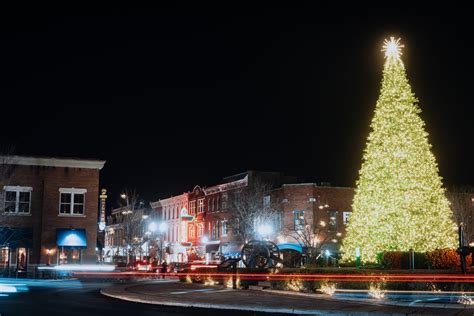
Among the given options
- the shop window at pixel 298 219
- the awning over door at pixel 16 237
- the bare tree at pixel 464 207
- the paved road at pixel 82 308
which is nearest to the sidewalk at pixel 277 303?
the paved road at pixel 82 308

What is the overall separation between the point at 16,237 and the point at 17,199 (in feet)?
10.1

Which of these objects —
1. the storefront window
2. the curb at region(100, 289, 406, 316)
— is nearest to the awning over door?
the storefront window

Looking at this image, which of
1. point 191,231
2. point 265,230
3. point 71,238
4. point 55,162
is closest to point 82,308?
point 71,238

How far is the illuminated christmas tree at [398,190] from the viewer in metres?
34.1

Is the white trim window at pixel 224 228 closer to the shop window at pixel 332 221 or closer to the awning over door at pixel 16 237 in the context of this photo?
the shop window at pixel 332 221

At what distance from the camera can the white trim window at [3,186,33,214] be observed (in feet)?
163

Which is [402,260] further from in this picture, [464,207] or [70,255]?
[464,207]

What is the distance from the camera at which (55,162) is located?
51.4 m

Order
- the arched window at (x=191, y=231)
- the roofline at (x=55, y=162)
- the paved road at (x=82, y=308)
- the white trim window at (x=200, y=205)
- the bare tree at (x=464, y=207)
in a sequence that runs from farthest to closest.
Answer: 1. the arched window at (x=191, y=231)
2. the white trim window at (x=200, y=205)
3. the bare tree at (x=464, y=207)
4. the roofline at (x=55, y=162)
5. the paved road at (x=82, y=308)

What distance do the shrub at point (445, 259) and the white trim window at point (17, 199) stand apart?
108 feet

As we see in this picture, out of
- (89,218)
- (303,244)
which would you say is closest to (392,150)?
(89,218)

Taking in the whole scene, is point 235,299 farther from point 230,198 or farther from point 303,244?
point 230,198

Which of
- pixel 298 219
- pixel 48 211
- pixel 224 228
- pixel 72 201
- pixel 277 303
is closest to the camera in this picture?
pixel 277 303

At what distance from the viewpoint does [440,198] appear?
34.9m
